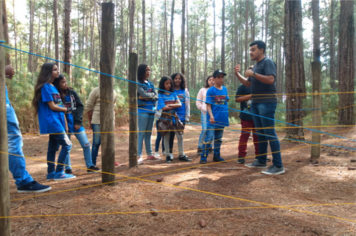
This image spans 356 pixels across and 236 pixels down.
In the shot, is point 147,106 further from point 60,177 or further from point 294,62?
point 294,62

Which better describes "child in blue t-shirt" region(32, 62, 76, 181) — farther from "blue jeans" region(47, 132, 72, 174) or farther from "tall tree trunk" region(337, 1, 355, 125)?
"tall tree trunk" region(337, 1, 355, 125)

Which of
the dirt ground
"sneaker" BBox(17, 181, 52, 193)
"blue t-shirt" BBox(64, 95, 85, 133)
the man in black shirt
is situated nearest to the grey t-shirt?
the man in black shirt

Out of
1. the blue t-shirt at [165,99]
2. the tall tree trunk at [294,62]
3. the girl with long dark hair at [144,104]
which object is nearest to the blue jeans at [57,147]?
the girl with long dark hair at [144,104]

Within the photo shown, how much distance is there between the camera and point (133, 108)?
12.1ft

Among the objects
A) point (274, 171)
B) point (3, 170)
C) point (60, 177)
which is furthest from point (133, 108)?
point (274, 171)

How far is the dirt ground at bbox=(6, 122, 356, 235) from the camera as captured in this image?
2053 millimetres

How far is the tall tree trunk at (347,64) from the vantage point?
7.42 meters

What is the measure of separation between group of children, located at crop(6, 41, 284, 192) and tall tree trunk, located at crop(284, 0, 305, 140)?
209 cm

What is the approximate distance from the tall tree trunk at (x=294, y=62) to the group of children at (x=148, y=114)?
209cm

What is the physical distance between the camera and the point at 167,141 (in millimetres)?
4688

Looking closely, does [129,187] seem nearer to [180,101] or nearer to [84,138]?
[84,138]

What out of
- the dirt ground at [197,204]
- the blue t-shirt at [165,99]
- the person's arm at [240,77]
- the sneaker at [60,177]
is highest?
the person's arm at [240,77]

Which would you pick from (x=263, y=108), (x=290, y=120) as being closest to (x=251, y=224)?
(x=263, y=108)

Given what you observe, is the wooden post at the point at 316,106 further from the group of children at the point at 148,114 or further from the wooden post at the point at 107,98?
the wooden post at the point at 107,98
